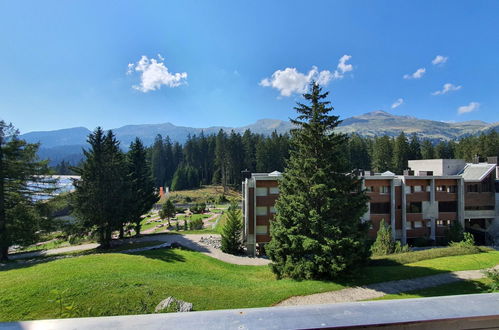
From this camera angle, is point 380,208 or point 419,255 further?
point 380,208

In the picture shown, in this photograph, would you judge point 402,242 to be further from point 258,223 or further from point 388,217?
point 258,223

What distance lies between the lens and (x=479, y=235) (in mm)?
31906

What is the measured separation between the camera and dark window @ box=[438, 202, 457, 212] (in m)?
32.0

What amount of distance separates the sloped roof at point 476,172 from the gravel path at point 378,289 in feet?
63.9

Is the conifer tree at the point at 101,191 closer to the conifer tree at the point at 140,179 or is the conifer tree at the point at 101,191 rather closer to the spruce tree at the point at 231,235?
the conifer tree at the point at 140,179

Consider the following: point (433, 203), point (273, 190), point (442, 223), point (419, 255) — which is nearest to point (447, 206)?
point (433, 203)

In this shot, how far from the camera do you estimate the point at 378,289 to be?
15.2 meters

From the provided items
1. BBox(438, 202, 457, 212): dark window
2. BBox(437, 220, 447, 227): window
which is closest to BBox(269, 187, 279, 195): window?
BBox(438, 202, 457, 212): dark window

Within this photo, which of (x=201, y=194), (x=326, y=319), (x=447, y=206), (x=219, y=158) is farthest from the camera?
(x=219, y=158)

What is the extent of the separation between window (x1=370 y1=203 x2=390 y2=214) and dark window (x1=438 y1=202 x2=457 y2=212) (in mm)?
7155

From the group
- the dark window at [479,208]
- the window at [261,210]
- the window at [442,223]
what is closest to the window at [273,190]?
the window at [261,210]

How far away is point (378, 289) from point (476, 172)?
1155 inches

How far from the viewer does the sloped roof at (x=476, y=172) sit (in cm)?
3203

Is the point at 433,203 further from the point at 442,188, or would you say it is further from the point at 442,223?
the point at 442,223
